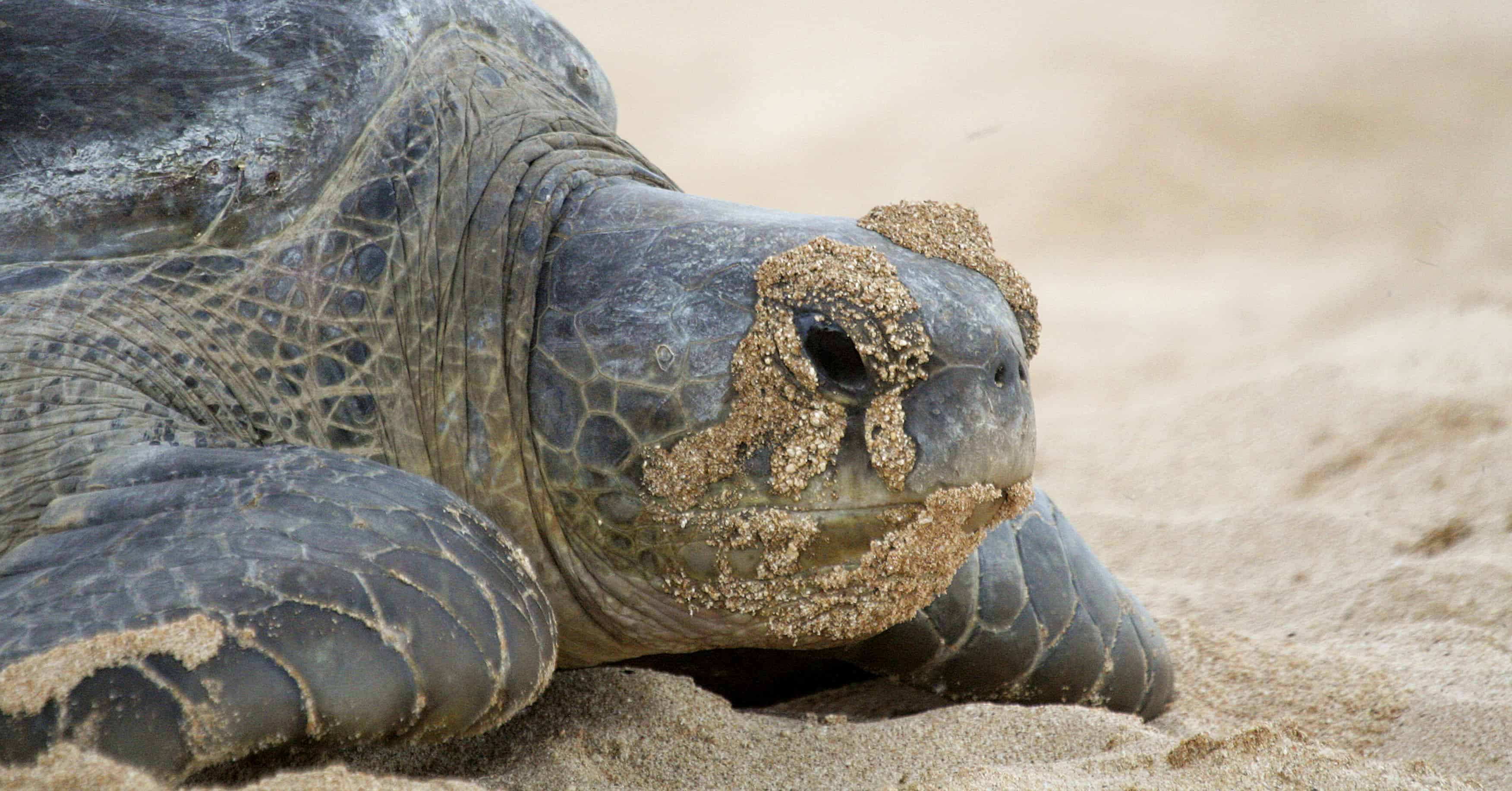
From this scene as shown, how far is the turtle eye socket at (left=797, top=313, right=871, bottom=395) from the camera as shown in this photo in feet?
5.43

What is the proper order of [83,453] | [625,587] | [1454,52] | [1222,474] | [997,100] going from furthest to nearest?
[997,100], [1454,52], [1222,474], [625,587], [83,453]

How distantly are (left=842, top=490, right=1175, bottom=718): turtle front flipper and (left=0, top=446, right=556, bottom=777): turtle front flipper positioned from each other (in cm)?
93

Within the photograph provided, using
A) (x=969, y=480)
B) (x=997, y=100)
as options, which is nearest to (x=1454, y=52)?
(x=997, y=100)

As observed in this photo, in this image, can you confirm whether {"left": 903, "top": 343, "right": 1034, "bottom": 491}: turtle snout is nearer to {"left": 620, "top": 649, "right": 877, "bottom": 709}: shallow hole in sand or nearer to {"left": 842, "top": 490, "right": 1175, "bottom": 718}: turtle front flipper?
{"left": 842, "top": 490, "right": 1175, "bottom": 718}: turtle front flipper

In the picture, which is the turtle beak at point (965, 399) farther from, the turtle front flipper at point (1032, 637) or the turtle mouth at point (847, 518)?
the turtle front flipper at point (1032, 637)

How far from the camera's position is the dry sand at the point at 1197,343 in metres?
1.84

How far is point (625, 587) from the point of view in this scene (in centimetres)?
183

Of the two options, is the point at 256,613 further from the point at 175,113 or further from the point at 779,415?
the point at 175,113

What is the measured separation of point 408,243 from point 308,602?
2.58 ft

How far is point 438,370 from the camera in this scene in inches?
75.5

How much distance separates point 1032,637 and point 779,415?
0.92m

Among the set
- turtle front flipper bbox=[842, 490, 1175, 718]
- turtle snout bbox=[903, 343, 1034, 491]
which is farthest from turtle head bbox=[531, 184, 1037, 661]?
turtle front flipper bbox=[842, 490, 1175, 718]

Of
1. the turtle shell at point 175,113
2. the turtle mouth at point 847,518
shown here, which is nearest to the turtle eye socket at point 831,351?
the turtle mouth at point 847,518

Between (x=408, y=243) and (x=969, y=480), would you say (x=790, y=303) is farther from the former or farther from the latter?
(x=408, y=243)
